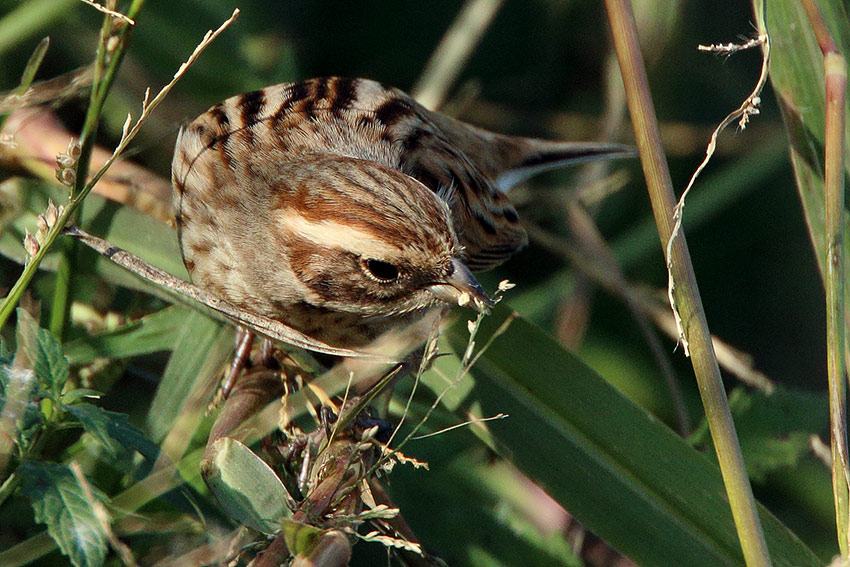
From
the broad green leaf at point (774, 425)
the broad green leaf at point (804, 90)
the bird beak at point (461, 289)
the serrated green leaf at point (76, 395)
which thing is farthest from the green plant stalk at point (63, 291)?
the broad green leaf at point (804, 90)

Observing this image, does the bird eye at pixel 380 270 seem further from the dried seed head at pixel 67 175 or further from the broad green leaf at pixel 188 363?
the dried seed head at pixel 67 175

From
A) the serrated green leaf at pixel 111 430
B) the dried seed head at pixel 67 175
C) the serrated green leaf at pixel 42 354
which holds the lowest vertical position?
the serrated green leaf at pixel 111 430

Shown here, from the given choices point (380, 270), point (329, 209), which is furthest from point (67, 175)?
point (380, 270)

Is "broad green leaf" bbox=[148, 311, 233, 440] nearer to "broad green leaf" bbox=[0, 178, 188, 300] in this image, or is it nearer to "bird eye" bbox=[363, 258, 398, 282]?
"broad green leaf" bbox=[0, 178, 188, 300]

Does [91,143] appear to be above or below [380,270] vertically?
below

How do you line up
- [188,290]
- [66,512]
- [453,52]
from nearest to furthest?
[66,512]
[188,290]
[453,52]

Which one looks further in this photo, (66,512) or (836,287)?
(836,287)

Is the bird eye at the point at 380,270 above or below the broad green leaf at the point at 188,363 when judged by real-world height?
above

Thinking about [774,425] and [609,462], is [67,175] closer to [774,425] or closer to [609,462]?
[609,462]

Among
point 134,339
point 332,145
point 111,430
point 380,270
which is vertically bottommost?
point 134,339
